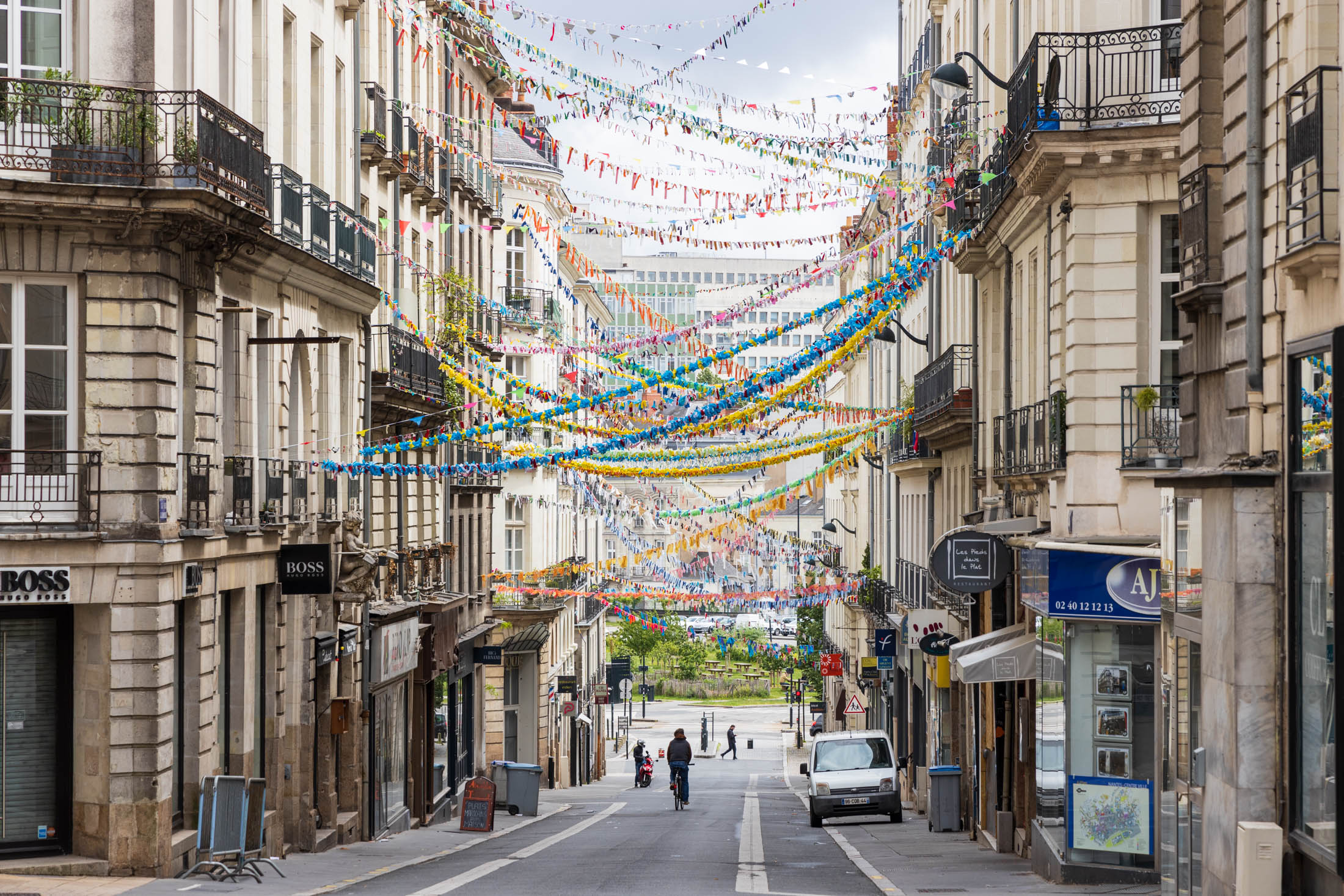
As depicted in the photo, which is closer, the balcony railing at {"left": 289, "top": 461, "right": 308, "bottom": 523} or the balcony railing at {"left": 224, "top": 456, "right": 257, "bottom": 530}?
the balcony railing at {"left": 224, "top": 456, "right": 257, "bottom": 530}

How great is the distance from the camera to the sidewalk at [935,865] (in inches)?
658

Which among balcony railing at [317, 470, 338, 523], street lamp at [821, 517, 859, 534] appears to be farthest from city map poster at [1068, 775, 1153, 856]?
street lamp at [821, 517, 859, 534]

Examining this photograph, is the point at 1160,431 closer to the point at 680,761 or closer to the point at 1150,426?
the point at 1150,426

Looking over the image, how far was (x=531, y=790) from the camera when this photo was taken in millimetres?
34375

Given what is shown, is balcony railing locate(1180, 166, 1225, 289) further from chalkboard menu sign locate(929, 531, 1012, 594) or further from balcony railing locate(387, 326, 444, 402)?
balcony railing locate(387, 326, 444, 402)

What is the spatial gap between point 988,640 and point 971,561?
3.59ft

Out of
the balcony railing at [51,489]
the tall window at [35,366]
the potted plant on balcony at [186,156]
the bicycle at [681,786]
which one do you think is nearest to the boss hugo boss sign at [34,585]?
the balcony railing at [51,489]

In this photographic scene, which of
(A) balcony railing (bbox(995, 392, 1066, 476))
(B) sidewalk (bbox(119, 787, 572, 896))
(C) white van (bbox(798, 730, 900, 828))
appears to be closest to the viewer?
(B) sidewalk (bbox(119, 787, 572, 896))

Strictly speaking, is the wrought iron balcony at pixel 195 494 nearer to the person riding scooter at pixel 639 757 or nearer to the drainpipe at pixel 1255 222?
the drainpipe at pixel 1255 222

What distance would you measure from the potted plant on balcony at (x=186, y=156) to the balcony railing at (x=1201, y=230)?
9546 mm

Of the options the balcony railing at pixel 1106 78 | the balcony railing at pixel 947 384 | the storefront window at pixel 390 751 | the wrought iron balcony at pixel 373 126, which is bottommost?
the storefront window at pixel 390 751

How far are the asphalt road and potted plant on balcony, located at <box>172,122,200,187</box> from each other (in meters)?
7.35

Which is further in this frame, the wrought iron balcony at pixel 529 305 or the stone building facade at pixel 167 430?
the wrought iron balcony at pixel 529 305

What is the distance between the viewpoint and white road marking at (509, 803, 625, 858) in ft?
75.0
